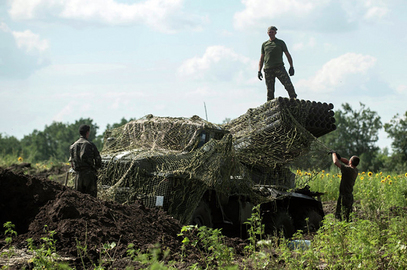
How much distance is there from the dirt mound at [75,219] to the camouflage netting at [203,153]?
0.64 m

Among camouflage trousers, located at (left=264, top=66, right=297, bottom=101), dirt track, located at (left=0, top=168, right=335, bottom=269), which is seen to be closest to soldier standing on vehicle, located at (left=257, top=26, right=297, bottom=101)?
camouflage trousers, located at (left=264, top=66, right=297, bottom=101)

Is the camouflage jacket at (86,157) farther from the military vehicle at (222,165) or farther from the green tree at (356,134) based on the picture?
the green tree at (356,134)

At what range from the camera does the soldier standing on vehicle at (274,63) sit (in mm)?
12352

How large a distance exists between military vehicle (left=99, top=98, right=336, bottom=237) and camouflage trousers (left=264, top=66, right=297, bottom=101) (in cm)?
115

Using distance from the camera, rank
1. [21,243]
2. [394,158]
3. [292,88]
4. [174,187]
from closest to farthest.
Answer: [21,243]
[174,187]
[292,88]
[394,158]

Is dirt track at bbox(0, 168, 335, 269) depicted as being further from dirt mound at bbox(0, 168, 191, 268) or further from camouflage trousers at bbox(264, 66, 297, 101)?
camouflage trousers at bbox(264, 66, 297, 101)

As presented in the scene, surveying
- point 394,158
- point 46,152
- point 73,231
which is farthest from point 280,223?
point 46,152

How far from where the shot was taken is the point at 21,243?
6.45 metres

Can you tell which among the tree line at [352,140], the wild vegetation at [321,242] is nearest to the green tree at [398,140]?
the tree line at [352,140]

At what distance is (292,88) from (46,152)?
258 feet

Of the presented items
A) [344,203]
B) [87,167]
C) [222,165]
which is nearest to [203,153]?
[222,165]

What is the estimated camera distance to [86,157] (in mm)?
8461

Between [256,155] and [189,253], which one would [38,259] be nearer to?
[189,253]

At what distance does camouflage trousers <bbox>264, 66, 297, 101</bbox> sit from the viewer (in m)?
12.3
